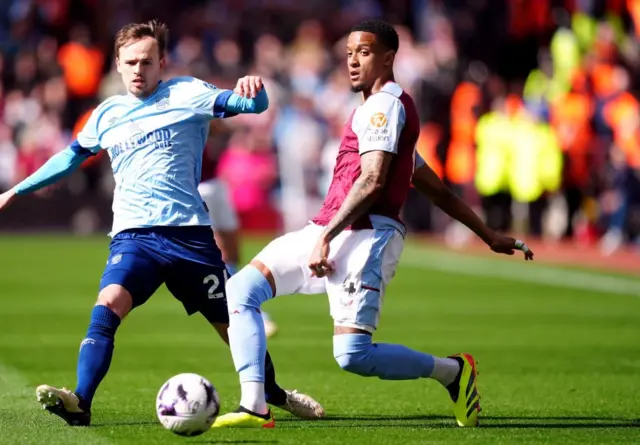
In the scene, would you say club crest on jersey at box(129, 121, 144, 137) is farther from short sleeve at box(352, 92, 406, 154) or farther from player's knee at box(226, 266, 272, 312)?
short sleeve at box(352, 92, 406, 154)

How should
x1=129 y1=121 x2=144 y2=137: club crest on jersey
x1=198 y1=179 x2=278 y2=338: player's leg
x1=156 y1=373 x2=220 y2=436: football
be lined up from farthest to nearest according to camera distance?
x1=198 y1=179 x2=278 y2=338: player's leg < x1=129 y1=121 x2=144 y2=137: club crest on jersey < x1=156 y1=373 x2=220 y2=436: football

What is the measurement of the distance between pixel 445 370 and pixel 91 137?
241 centimetres

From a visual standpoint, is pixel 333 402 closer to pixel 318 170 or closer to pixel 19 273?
pixel 19 273

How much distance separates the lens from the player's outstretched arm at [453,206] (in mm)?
8562

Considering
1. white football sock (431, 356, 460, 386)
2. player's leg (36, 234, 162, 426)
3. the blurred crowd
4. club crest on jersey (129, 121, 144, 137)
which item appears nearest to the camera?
player's leg (36, 234, 162, 426)

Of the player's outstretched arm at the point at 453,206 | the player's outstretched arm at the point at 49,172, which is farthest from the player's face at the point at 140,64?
the player's outstretched arm at the point at 453,206

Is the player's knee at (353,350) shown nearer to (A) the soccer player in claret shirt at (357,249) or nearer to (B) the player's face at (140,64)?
(A) the soccer player in claret shirt at (357,249)

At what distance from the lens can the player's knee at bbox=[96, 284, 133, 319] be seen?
8.17 m

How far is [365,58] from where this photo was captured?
8016mm

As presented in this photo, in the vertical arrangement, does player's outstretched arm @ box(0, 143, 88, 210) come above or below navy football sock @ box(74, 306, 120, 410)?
above

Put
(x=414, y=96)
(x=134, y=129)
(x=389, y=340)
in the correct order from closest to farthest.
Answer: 1. (x=134, y=129)
2. (x=389, y=340)
3. (x=414, y=96)

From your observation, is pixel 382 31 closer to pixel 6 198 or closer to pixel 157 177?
pixel 157 177

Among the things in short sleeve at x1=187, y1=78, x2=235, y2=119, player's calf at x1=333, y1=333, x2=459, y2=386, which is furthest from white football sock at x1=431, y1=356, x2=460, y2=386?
short sleeve at x1=187, y1=78, x2=235, y2=119

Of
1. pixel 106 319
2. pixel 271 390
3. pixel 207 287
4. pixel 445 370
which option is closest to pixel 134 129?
pixel 207 287
